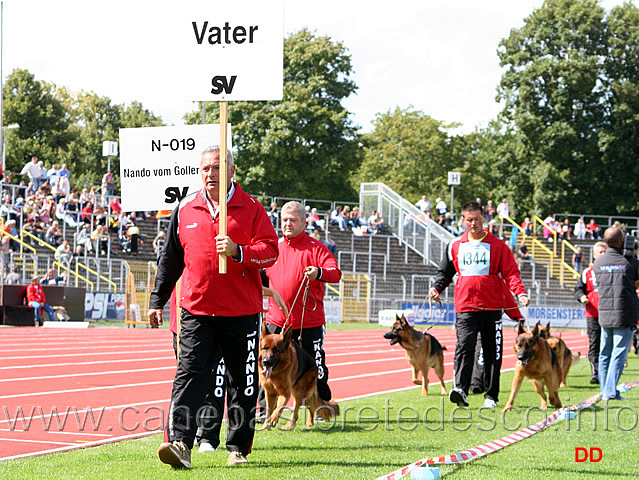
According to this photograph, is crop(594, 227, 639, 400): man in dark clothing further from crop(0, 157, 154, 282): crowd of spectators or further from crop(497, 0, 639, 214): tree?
crop(497, 0, 639, 214): tree

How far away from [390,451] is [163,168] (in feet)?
11.8

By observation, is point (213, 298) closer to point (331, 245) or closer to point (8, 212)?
point (8, 212)

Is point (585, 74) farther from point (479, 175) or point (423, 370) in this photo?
point (423, 370)

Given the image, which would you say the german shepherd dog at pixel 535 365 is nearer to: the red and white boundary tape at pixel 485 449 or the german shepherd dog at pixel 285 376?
the red and white boundary tape at pixel 485 449

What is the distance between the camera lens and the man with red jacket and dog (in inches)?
423

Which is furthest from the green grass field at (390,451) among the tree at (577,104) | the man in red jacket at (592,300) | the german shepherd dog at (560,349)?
the tree at (577,104)

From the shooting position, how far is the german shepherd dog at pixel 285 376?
314 inches

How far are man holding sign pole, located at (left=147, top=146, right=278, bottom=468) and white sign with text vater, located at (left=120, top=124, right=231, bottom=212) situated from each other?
92.0 inches

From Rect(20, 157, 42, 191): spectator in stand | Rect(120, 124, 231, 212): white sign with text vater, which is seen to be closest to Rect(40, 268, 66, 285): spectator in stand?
Rect(20, 157, 42, 191): spectator in stand

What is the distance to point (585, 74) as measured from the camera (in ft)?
193

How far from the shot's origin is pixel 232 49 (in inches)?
262

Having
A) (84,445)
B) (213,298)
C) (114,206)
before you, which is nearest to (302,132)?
(114,206)

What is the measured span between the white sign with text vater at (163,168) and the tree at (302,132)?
49565mm

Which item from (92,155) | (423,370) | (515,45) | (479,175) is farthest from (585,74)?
(423,370)
